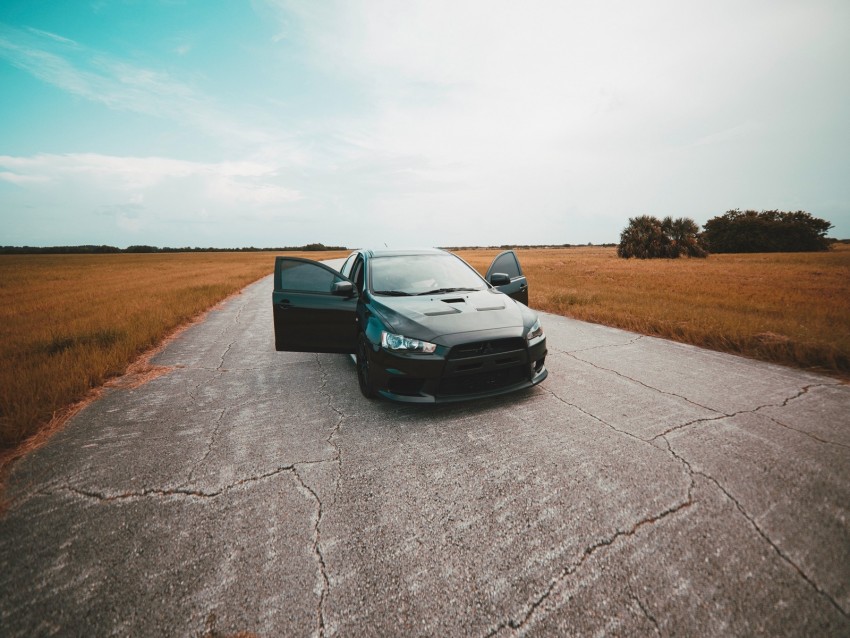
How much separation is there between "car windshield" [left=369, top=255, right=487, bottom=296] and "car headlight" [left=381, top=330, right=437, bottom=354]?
0.83m

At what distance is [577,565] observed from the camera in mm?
1550

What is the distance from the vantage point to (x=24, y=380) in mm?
3455

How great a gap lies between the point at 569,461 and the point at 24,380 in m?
5.36

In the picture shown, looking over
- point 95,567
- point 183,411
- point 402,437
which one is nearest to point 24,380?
point 183,411

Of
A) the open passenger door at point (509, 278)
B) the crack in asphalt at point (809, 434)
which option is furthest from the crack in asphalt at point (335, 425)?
the crack in asphalt at point (809, 434)

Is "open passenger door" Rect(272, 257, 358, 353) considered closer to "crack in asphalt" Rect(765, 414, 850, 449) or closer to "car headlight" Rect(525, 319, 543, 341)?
"car headlight" Rect(525, 319, 543, 341)

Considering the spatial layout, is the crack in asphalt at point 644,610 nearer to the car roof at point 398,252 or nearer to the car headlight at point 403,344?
the car headlight at point 403,344

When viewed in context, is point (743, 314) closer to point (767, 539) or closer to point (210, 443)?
point (767, 539)

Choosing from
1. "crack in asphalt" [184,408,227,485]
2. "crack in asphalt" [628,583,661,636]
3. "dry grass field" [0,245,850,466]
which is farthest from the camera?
"dry grass field" [0,245,850,466]

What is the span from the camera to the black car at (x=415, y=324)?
9.34 feet

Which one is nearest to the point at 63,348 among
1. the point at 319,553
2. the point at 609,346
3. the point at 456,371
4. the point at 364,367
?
the point at 364,367

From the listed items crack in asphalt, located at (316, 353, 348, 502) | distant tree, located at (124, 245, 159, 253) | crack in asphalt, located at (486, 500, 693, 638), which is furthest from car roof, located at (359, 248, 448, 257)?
distant tree, located at (124, 245, 159, 253)

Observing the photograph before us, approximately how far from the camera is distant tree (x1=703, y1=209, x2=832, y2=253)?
37.2 m

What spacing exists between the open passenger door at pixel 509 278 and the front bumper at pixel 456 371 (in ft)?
4.71
